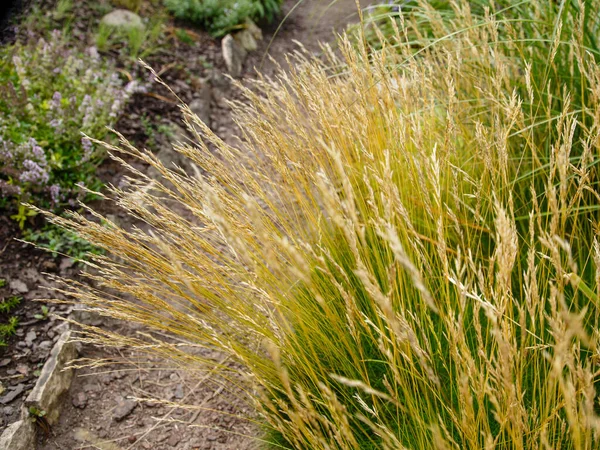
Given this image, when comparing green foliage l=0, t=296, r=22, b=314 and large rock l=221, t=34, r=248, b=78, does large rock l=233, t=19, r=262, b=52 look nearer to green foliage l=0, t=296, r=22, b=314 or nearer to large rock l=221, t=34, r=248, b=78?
large rock l=221, t=34, r=248, b=78

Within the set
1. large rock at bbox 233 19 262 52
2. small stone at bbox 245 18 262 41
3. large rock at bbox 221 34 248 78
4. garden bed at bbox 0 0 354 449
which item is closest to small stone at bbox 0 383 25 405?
garden bed at bbox 0 0 354 449

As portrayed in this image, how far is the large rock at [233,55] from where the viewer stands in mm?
5016

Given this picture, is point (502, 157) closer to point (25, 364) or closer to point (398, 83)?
point (398, 83)

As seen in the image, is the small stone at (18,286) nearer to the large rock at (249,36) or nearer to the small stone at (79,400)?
the small stone at (79,400)

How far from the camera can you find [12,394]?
210 cm

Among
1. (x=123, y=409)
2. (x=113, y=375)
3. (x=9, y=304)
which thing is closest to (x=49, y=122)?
(x=9, y=304)

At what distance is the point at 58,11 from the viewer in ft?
13.9

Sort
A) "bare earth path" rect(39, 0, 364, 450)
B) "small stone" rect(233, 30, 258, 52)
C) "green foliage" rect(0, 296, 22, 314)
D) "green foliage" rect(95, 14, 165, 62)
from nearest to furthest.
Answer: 1. "bare earth path" rect(39, 0, 364, 450)
2. "green foliage" rect(0, 296, 22, 314)
3. "green foliage" rect(95, 14, 165, 62)
4. "small stone" rect(233, 30, 258, 52)

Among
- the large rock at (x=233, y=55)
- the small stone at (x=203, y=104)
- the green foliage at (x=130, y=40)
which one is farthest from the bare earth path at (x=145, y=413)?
the large rock at (x=233, y=55)

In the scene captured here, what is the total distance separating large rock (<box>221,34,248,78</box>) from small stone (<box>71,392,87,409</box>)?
3559 mm

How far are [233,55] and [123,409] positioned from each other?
388cm

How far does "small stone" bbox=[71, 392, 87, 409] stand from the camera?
2.20 metres

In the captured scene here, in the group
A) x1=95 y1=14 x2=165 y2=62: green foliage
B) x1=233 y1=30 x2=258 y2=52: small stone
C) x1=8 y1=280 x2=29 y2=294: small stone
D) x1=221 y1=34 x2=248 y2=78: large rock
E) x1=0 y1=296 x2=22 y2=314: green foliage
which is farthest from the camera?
x1=233 y1=30 x2=258 y2=52: small stone

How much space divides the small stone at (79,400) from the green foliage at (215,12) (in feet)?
13.5
